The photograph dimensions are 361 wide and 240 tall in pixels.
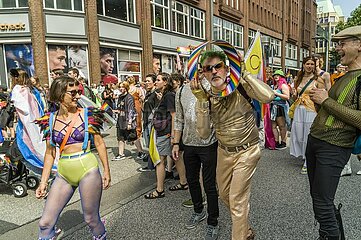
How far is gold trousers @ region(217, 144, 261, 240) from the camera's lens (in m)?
2.74

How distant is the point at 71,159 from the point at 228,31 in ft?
101

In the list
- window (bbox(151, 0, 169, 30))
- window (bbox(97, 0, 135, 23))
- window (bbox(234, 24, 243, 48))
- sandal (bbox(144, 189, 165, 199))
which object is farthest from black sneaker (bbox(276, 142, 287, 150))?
window (bbox(234, 24, 243, 48))

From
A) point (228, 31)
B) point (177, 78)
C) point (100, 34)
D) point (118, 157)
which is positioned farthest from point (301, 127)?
point (228, 31)

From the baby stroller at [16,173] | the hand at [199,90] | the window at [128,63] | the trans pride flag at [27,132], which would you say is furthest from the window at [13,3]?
the hand at [199,90]

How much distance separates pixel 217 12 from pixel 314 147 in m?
28.1

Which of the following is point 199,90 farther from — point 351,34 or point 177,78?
point 177,78

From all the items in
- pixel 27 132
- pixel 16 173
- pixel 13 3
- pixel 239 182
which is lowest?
pixel 16 173

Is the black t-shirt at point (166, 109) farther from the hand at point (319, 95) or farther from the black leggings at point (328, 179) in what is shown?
the black leggings at point (328, 179)

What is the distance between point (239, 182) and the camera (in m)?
2.76

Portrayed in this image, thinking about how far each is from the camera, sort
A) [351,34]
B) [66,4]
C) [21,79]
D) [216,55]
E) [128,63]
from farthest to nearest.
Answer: [128,63] < [66,4] < [21,79] < [216,55] < [351,34]

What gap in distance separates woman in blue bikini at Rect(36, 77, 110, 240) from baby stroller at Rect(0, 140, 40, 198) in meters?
2.24

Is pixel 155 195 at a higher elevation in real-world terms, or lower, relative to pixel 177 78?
lower

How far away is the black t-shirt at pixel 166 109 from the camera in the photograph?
14.9 ft

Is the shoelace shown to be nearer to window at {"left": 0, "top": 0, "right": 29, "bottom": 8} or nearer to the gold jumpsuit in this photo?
the gold jumpsuit
